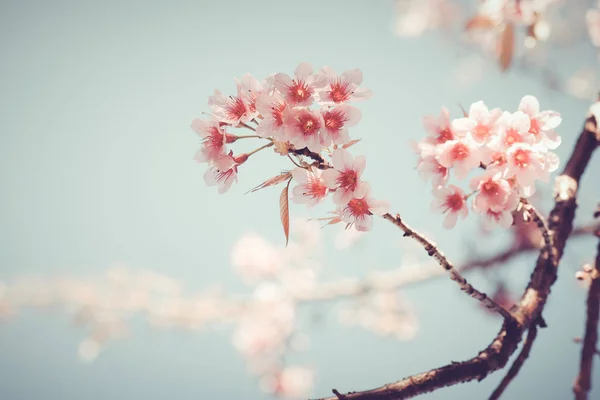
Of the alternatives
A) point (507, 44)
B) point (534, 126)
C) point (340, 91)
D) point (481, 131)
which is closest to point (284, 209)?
point (340, 91)

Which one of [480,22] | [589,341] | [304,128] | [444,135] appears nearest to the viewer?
[304,128]

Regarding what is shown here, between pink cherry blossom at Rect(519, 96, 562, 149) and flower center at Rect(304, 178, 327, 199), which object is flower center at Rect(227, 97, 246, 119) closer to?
flower center at Rect(304, 178, 327, 199)

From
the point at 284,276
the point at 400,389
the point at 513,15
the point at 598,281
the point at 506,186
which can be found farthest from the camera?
the point at 284,276

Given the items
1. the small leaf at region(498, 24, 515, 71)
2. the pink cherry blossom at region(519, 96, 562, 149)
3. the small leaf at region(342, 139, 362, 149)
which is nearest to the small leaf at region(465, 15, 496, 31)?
the small leaf at region(498, 24, 515, 71)

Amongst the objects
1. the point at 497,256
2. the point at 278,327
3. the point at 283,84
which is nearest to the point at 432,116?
the point at 283,84

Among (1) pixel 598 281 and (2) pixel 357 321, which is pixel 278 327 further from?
(1) pixel 598 281

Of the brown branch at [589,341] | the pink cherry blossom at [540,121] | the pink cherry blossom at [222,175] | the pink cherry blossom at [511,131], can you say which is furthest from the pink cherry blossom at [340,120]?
the brown branch at [589,341]

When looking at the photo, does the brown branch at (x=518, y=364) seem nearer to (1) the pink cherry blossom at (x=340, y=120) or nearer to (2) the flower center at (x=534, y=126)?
(2) the flower center at (x=534, y=126)

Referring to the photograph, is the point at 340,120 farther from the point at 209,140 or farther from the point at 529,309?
the point at 529,309
